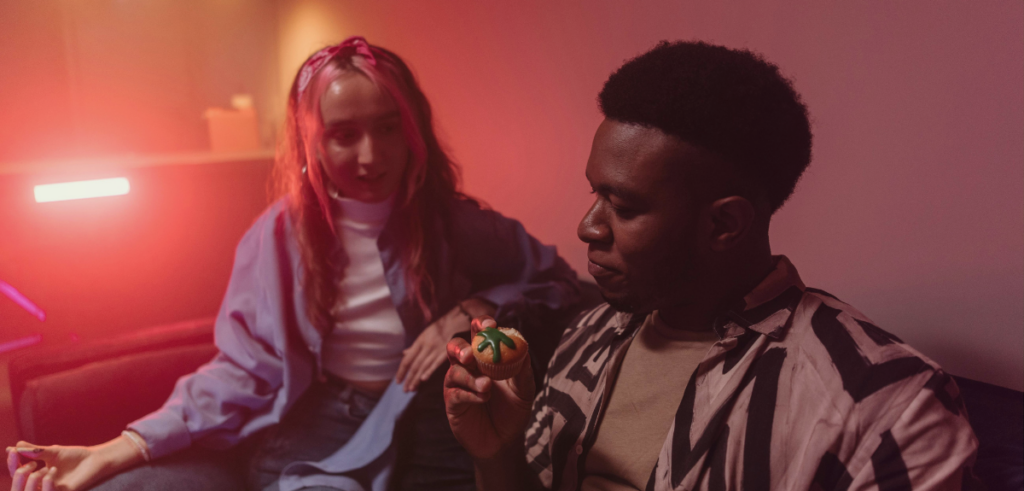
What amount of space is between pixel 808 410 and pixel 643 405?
0.22 meters

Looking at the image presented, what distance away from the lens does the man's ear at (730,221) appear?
27.2 inches

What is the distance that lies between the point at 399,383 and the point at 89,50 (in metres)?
1.73

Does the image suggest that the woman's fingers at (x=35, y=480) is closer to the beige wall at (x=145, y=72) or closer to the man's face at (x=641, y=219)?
the beige wall at (x=145, y=72)

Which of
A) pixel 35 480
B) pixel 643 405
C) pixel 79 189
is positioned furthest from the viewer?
pixel 79 189

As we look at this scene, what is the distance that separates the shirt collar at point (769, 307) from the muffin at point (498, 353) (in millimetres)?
262

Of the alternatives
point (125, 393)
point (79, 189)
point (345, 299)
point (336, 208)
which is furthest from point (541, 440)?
point (79, 189)

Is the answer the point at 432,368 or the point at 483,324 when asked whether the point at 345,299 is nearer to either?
the point at 432,368

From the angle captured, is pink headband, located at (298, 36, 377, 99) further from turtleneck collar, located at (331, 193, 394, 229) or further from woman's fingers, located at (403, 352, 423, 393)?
woman's fingers, located at (403, 352, 423, 393)

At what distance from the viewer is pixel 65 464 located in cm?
97

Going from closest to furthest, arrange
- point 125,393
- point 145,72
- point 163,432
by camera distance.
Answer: point 163,432, point 125,393, point 145,72

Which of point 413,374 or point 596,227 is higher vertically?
point 596,227

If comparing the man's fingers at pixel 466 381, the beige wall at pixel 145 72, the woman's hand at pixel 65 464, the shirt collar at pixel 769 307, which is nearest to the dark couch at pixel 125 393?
the woman's hand at pixel 65 464

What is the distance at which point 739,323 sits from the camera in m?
0.73

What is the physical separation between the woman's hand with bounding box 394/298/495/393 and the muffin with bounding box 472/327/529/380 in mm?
391
